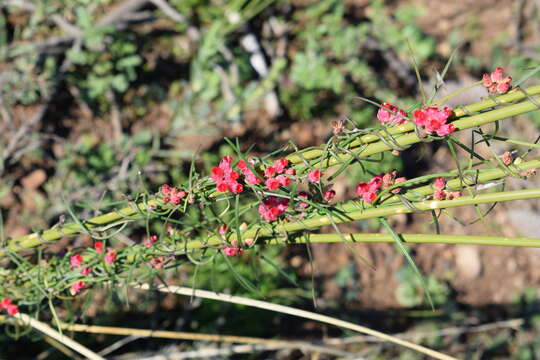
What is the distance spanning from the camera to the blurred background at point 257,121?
212 cm

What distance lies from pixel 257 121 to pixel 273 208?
1.79 m

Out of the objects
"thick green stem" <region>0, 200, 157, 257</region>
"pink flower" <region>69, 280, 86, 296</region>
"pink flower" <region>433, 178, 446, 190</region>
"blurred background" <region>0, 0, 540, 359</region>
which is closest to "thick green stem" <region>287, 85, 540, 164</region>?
"pink flower" <region>433, 178, 446, 190</region>

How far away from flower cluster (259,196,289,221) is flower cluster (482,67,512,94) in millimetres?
426

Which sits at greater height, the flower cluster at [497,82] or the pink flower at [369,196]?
the flower cluster at [497,82]

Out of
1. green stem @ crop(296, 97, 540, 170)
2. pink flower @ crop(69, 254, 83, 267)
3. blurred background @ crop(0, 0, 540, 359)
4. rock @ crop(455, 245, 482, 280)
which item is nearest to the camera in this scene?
green stem @ crop(296, 97, 540, 170)

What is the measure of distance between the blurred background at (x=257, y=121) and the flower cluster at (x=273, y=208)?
1166mm

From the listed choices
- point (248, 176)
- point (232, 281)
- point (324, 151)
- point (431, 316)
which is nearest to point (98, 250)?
point (248, 176)

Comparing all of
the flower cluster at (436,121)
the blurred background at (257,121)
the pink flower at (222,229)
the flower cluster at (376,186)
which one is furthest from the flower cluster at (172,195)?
the blurred background at (257,121)

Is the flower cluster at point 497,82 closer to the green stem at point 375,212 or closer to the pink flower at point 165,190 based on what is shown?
the green stem at point 375,212

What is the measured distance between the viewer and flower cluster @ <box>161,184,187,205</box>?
2.86 ft

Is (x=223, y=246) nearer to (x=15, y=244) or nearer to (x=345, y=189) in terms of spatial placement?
(x=15, y=244)

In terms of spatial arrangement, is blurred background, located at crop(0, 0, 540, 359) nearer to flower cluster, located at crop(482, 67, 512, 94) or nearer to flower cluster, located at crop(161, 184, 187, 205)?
flower cluster, located at crop(161, 184, 187, 205)

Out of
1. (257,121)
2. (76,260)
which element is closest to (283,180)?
(76,260)

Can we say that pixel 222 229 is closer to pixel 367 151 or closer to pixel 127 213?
pixel 127 213
